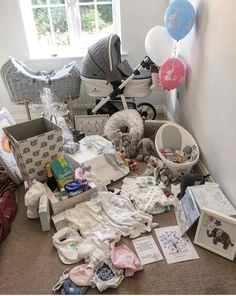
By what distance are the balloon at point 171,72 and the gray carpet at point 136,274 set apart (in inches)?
50.0

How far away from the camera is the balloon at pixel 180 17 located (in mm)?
2025

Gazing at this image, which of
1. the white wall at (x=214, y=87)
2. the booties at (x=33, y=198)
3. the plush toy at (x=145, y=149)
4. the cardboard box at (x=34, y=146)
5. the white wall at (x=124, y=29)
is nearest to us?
the white wall at (x=214, y=87)

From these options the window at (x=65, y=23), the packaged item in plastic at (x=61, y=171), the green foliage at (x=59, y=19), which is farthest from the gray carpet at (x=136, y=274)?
the green foliage at (x=59, y=19)

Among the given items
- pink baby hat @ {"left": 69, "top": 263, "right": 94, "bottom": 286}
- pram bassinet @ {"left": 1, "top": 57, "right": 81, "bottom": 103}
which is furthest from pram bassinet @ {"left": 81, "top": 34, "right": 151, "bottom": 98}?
pink baby hat @ {"left": 69, "top": 263, "right": 94, "bottom": 286}

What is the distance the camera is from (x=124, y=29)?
9.98 feet

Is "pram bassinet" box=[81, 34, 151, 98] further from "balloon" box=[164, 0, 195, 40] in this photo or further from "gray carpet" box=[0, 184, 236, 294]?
"gray carpet" box=[0, 184, 236, 294]

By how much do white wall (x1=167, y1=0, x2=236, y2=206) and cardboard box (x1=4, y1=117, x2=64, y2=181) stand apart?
1.10 metres

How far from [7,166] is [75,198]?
61 cm

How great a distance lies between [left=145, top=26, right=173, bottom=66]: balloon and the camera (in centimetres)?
238

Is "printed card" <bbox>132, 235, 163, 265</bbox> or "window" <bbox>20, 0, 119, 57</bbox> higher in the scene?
"window" <bbox>20, 0, 119, 57</bbox>

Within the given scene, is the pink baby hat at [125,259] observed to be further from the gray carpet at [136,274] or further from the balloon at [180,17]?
the balloon at [180,17]

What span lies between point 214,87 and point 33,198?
55.7 inches

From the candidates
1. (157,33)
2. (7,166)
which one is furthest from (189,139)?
(7,166)

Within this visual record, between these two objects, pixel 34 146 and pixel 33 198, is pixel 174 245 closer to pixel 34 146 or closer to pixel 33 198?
pixel 33 198
